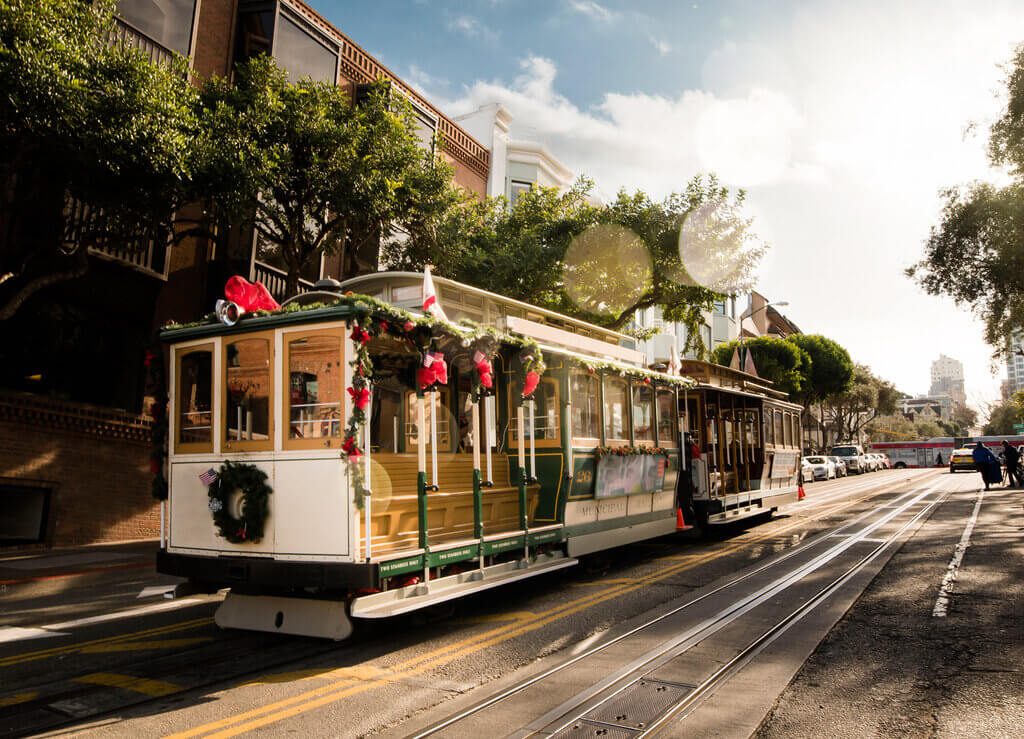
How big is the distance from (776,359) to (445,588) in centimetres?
4352

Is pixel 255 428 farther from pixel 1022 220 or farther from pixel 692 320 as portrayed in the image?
pixel 1022 220

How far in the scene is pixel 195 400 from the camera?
7.55m

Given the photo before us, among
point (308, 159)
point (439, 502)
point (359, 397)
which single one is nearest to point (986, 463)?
point (308, 159)

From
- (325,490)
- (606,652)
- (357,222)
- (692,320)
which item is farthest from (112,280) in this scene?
(692,320)

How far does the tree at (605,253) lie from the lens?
1797cm

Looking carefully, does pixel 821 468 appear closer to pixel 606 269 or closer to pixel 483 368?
pixel 606 269

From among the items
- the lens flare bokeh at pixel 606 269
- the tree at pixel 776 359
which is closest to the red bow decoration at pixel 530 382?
the lens flare bokeh at pixel 606 269

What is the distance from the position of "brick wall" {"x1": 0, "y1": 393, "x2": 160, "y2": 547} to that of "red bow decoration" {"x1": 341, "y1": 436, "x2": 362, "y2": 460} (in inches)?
393

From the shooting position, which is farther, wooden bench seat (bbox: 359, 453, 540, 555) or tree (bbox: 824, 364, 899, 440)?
tree (bbox: 824, 364, 899, 440)

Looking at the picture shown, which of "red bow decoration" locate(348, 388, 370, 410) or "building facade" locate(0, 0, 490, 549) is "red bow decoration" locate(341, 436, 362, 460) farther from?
"building facade" locate(0, 0, 490, 549)

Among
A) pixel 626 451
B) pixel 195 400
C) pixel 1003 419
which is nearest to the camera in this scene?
pixel 195 400

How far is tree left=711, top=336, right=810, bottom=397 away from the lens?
45.9 meters

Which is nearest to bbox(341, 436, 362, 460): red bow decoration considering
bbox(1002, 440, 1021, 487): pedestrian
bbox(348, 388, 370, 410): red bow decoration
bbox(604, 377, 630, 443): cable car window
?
bbox(348, 388, 370, 410): red bow decoration

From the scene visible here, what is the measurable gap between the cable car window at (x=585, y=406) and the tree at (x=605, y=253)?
7695 millimetres
